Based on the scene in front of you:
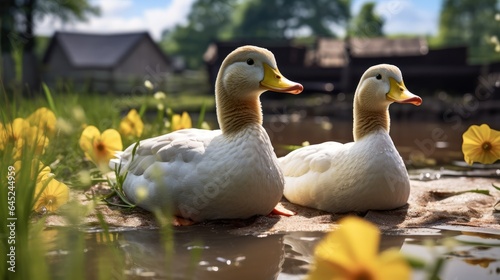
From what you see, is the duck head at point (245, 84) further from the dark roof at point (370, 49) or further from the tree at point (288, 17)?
the tree at point (288, 17)

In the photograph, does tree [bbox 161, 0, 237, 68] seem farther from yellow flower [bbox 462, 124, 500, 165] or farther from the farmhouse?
yellow flower [bbox 462, 124, 500, 165]

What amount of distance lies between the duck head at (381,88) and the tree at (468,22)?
48914 millimetres

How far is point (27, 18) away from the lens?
99.4 ft

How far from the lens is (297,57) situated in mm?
25250

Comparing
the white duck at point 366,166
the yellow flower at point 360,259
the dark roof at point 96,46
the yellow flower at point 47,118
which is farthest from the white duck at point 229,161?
the dark roof at point 96,46

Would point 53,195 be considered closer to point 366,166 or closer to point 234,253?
point 234,253

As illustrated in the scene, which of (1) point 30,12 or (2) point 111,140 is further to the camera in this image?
(1) point 30,12

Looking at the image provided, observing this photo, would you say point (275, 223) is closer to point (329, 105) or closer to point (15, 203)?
point (15, 203)

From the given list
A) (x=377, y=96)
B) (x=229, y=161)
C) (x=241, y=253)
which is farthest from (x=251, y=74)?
(x=241, y=253)

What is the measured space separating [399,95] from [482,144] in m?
0.61

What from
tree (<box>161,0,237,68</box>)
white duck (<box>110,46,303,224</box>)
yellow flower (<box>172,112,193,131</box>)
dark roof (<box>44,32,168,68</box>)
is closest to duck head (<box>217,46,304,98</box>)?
white duck (<box>110,46,303,224</box>)

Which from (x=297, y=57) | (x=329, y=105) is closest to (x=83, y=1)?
(x=297, y=57)

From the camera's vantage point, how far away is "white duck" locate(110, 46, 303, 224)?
3424 mm

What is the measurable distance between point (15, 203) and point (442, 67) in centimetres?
2017
